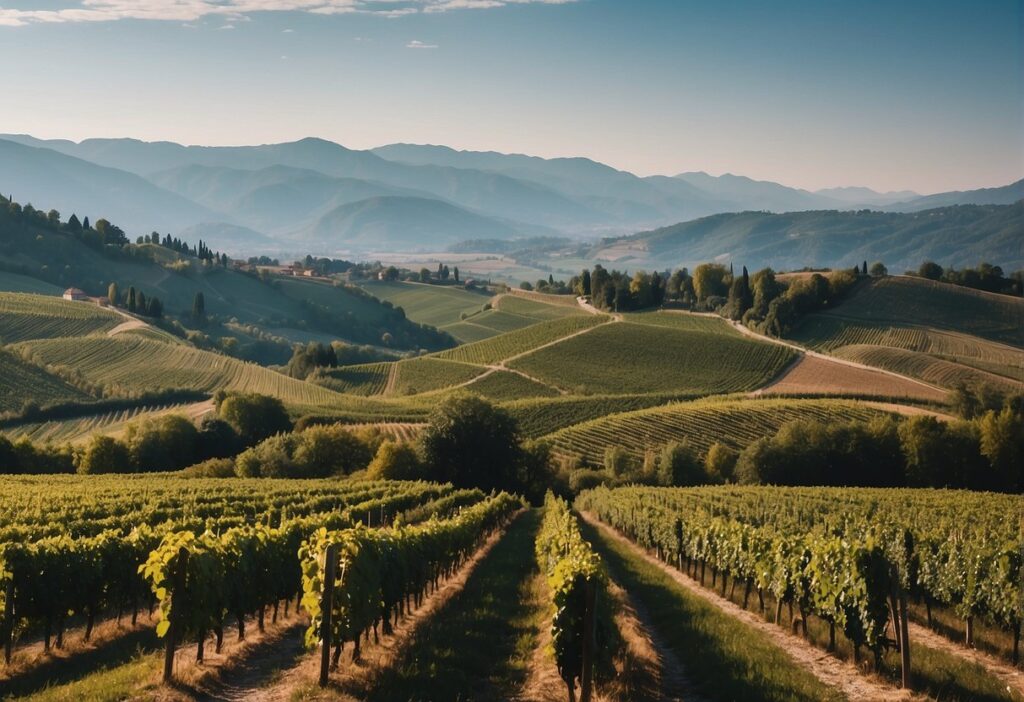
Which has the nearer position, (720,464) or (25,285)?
(720,464)

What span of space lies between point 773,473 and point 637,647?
5637cm

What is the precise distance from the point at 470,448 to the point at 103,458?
1023 inches

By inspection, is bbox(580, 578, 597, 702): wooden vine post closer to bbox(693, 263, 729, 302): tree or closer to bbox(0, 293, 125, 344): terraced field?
bbox(0, 293, 125, 344): terraced field

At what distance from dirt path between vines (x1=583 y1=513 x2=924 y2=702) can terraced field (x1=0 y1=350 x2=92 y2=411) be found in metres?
79.5

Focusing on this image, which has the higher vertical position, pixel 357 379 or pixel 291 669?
pixel 291 669

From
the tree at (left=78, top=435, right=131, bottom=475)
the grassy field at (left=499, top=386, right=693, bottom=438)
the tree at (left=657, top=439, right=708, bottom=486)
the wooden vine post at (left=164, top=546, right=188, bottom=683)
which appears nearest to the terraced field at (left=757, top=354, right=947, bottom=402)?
the grassy field at (left=499, top=386, right=693, bottom=438)

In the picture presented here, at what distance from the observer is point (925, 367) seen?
334 ft

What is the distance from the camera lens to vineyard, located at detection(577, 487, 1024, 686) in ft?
58.0

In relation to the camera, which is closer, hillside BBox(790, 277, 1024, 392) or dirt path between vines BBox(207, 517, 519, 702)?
dirt path between vines BBox(207, 517, 519, 702)

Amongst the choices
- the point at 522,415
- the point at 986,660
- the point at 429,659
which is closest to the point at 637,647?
the point at 429,659

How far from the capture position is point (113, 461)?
66.2 m

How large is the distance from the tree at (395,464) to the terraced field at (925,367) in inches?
2294

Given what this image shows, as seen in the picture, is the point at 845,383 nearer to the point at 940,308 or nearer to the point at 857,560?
the point at 940,308

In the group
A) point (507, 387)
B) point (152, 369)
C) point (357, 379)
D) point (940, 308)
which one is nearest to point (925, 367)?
point (940, 308)
